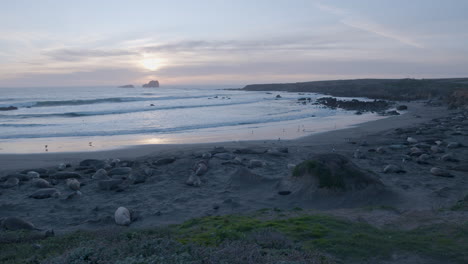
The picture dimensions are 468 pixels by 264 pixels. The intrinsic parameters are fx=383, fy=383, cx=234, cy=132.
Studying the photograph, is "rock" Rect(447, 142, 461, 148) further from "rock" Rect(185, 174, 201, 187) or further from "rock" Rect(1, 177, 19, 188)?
"rock" Rect(1, 177, 19, 188)

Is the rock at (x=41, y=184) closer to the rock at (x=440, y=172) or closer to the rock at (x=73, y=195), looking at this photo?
the rock at (x=73, y=195)

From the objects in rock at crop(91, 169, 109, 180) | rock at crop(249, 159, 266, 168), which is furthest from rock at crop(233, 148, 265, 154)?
rock at crop(91, 169, 109, 180)

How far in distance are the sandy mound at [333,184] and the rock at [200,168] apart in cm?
243

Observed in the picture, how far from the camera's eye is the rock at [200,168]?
10266 mm

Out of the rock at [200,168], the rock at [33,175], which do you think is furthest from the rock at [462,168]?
the rock at [33,175]

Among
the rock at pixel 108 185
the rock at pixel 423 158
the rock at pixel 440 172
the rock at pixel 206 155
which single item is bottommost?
the rock at pixel 108 185

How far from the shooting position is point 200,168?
1038cm

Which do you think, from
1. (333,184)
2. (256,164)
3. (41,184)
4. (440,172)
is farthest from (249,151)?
(41,184)

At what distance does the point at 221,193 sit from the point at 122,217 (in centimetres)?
253

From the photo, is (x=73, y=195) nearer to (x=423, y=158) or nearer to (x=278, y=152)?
(x=278, y=152)

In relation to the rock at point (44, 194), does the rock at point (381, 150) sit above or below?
above

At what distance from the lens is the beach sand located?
7.09 m

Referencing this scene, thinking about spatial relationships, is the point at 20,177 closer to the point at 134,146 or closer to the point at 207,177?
the point at 207,177

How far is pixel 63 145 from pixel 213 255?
1451 centimetres
